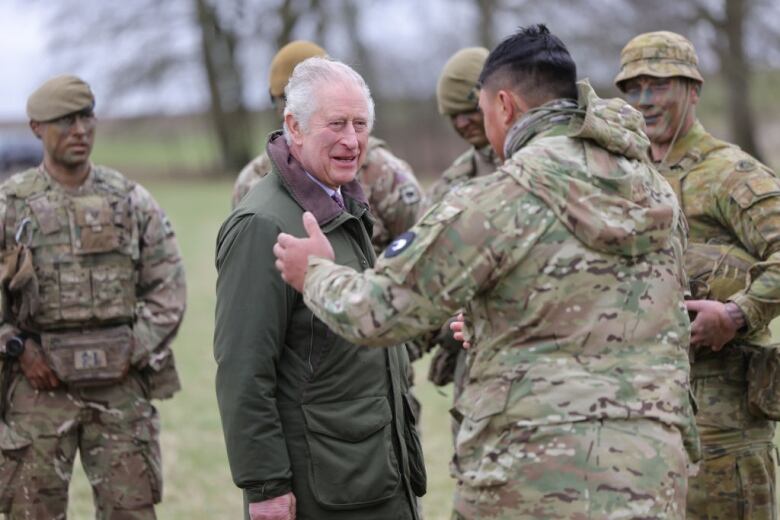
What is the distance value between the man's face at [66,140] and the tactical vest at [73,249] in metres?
0.14

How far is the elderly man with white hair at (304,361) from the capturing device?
364cm

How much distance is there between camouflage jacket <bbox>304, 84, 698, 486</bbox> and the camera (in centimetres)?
307

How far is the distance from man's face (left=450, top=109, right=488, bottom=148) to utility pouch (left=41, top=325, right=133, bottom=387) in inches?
84.8

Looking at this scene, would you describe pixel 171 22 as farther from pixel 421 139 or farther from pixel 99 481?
pixel 99 481

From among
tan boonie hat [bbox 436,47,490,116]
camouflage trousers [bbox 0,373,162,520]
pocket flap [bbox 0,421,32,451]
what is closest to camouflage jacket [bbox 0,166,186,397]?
camouflage trousers [bbox 0,373,162,520]

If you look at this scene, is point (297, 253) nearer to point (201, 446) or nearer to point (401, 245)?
point (401, 245)

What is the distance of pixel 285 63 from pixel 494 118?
2.71 m

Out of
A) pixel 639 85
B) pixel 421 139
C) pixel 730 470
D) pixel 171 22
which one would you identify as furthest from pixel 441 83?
pixel 171 22

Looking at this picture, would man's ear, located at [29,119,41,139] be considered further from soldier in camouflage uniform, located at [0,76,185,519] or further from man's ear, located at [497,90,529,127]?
man's ear, located at [497,90,529,127]

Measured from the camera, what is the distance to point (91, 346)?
5305 mm

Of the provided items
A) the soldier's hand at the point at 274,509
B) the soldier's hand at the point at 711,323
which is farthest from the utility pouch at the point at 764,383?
the soldier's hand at the point at 274,509

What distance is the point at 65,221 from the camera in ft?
17.7

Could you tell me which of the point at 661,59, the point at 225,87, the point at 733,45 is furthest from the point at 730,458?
the point at 225,87

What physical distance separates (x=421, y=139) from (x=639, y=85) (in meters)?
31.0
